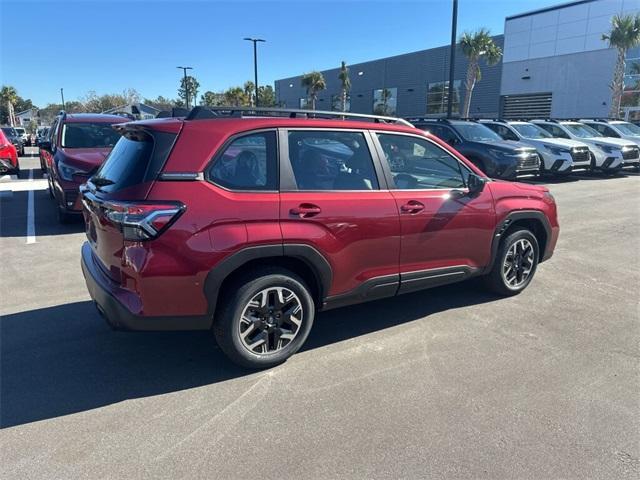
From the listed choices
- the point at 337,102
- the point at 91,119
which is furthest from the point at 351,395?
the point at 337,102

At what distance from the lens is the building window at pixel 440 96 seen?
43.3 m

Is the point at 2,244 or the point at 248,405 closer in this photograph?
the point at 248,405

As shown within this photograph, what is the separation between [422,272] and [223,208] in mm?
1909

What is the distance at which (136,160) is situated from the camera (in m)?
3.29

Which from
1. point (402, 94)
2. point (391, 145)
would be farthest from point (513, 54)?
point (391, 145)

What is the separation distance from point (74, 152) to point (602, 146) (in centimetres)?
1601

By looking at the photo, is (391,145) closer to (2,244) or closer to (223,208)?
(223,208)

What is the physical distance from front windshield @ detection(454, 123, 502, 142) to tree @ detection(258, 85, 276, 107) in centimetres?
5645

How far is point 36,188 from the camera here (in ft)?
42.3

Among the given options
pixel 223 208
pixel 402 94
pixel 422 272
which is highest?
pixel 402 94

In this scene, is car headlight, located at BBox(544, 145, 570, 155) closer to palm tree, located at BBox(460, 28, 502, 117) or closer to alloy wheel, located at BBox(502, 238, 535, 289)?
alloy wheel, located at BBox(502, 238, 535, 289)

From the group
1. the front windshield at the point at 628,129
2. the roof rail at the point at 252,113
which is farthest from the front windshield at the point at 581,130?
the roof rail at the point at 252,113

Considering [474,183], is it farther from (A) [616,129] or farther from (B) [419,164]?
(A) [616,129]

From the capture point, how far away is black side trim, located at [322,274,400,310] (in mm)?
3758
